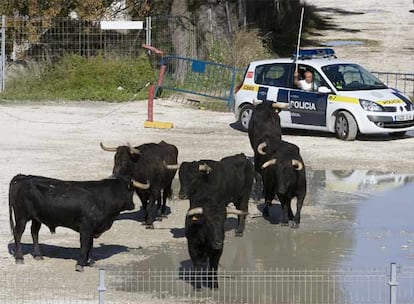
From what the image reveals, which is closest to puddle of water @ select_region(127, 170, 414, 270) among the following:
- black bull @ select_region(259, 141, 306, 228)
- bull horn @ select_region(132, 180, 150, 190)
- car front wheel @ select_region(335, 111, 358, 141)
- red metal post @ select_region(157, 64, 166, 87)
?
black bull @ select_region(259, 141, 306, 228)

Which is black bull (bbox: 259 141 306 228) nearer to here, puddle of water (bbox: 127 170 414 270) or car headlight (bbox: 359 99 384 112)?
puddle of water (bbox: 127 170 414 270)

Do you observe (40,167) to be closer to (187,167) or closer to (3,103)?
(187,167)

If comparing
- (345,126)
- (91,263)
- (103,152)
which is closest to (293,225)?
(91,263)

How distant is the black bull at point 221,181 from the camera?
1368cm

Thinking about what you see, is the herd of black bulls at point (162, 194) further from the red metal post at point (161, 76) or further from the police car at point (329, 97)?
the red metal post at point (161, 76)

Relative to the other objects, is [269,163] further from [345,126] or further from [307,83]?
[307,83]

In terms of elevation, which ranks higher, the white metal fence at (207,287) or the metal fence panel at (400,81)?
the metal fence panel at (400,81)

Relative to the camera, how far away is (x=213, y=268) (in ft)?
39.7

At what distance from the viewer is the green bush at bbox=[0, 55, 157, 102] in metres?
28.1

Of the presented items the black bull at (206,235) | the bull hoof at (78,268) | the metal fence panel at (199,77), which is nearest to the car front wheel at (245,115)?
the metal fence panel at (199,77)

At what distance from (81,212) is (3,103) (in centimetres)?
1503

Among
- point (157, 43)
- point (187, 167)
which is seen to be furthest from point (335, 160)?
point (157, 43)

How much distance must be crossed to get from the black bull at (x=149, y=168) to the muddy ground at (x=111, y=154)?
0.39 m

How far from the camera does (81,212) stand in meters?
12.7
